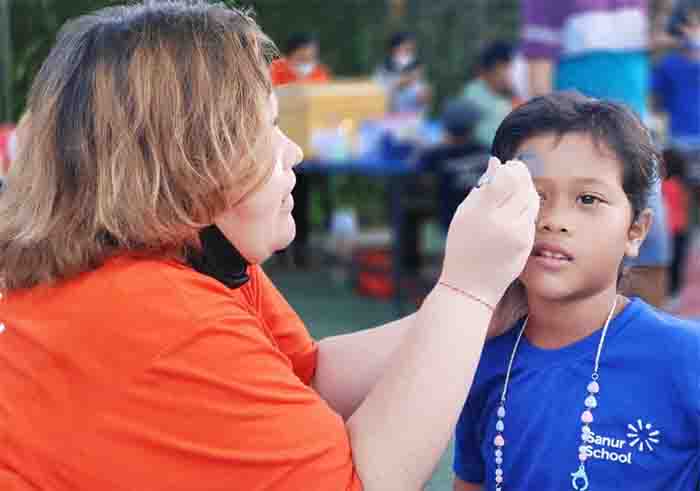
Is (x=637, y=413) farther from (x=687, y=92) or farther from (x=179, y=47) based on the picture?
(x=687, y=92)

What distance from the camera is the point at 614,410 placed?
160cm

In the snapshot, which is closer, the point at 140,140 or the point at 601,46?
the point at 140,140

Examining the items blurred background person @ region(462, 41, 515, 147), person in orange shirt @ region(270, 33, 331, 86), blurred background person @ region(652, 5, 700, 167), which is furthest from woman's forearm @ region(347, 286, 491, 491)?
person in orange shirt @ region(270, 33, 331, 86)

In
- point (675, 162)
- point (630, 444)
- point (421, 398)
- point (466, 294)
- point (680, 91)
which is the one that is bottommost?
point (680, 91)

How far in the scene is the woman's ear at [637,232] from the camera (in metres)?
1.72

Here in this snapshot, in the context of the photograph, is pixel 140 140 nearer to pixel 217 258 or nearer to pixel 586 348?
pixel 217 258

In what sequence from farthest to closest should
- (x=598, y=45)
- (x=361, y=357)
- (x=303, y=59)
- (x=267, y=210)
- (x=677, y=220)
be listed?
1. (x=303, y=59)
2. (x=677, y=220)
3. (x=598, y=45)
4. (x=361, y=357)
5. (x=267, y=210)

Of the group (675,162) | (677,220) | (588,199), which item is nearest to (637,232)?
(588,199)

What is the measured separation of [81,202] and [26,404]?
282mm

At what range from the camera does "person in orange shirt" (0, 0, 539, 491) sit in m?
1.42

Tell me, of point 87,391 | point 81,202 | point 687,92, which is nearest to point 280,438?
point 87,391

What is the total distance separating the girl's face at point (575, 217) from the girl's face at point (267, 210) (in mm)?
380

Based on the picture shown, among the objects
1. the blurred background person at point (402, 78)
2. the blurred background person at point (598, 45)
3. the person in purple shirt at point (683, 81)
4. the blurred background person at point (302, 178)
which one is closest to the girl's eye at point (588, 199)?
the blurred background person at point (598, 45)

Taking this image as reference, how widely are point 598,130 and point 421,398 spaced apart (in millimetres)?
531
